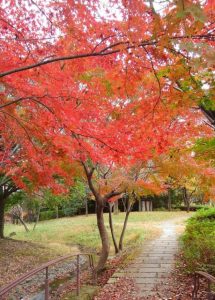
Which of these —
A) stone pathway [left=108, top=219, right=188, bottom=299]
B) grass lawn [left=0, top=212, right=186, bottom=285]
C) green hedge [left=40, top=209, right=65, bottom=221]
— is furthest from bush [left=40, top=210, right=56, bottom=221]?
stone pathway [left=108, top=219, right=188, bottom=299]

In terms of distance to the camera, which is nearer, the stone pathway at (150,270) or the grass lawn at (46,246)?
the stone pathway at (150,270)

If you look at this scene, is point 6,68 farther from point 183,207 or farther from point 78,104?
point 183,207

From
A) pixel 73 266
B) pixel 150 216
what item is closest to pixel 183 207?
pixel 150 216

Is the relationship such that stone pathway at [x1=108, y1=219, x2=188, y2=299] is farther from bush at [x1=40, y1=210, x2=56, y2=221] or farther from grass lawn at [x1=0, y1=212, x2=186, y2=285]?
bush at [x1=40, y1=210, x2=56, y2=221]

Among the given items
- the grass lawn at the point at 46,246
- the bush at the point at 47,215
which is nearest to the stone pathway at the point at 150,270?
the grass lawn at the point at 46,246

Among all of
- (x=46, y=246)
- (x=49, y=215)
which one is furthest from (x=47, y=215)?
(x=46, y=246)

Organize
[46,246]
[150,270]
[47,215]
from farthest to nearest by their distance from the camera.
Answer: [47,215] < [46,246] < [150,270]

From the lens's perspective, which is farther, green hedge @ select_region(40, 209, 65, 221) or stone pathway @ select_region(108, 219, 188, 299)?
green hedge @ select_region(40, 209, 65, 221)

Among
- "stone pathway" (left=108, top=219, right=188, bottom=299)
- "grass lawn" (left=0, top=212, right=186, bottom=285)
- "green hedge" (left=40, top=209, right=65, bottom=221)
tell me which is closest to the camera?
"stone pathway" (left=108, top=219, right=188, bottom=299)

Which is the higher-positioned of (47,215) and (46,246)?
(47,215)

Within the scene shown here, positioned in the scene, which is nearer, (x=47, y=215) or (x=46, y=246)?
(x=46, y=246)

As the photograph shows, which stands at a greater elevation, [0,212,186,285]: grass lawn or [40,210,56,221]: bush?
[40,210,56,221]: bush

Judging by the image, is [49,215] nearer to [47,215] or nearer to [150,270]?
[47,215]

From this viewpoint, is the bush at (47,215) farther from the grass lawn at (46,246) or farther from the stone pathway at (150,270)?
the stone pathway at (150,270)
